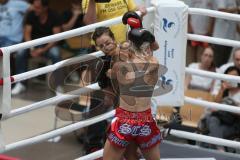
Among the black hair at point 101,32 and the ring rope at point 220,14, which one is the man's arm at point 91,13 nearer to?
the black hair at point 101,32

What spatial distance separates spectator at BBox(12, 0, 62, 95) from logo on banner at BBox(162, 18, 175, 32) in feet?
11.6

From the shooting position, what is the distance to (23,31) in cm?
966

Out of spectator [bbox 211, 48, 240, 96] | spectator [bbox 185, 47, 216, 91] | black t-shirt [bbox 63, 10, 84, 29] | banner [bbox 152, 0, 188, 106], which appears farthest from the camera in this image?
black t-shirt [bbox 63, 10, 84, 29]

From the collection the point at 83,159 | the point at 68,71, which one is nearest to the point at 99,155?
the point at 83,159

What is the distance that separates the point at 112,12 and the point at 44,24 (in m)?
3.41

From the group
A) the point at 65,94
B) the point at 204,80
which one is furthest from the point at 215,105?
the point at 204,80

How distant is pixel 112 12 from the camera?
613cm

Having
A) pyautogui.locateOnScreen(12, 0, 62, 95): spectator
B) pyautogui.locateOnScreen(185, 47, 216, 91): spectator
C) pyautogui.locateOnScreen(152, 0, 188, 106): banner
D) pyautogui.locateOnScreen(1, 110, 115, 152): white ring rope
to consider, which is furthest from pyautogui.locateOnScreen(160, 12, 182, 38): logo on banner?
pyautogui.locateOnScreen(12, 0, 62, 95): spectator

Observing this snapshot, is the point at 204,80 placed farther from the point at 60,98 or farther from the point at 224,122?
the point at 60,98

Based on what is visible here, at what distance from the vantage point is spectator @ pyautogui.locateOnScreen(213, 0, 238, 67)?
835 cm

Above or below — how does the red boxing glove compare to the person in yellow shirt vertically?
above

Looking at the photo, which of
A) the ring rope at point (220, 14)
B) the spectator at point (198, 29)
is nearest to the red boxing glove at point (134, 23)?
the ring rope at point (220, 14)

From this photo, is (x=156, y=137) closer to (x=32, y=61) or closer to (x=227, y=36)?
(x=227, y=36)

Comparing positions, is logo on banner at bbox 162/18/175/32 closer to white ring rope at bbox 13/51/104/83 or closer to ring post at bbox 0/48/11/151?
white ring rope at bbox 13/51/104/83
